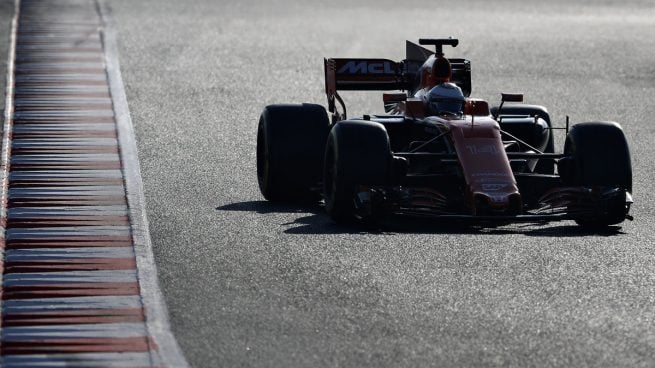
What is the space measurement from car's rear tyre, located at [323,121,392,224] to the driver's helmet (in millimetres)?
1388

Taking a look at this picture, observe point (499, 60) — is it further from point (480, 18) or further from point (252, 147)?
point (252, 147)

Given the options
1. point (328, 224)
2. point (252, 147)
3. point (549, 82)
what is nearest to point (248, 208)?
point (328, 224)

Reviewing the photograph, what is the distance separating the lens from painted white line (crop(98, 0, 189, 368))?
325 inches

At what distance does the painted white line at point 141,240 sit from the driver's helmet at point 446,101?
8.53ft

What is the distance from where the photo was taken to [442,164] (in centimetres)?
1234

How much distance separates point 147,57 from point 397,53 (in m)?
4.17

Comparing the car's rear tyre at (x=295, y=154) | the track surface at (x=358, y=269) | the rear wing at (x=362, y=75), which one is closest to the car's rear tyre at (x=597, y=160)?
the track surface at (x=358, y=269)

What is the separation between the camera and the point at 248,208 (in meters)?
12.9

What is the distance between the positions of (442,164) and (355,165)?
90 cm

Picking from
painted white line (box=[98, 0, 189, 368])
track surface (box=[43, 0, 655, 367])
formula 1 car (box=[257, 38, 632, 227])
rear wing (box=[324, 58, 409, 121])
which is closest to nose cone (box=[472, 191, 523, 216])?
formula 1 car (box=[257, 38, 632, 227])

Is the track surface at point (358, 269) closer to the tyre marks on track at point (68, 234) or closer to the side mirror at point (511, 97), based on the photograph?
the tyre marks on track at point (68, 234)

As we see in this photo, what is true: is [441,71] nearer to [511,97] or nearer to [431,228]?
[511,97]

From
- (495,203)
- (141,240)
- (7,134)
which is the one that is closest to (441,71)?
(495,203)

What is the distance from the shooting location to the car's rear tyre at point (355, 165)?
1177cm
